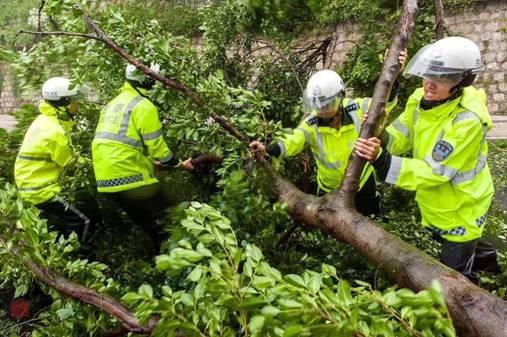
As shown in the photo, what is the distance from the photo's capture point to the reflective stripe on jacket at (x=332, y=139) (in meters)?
3.24

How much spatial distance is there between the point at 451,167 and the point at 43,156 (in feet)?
9.26

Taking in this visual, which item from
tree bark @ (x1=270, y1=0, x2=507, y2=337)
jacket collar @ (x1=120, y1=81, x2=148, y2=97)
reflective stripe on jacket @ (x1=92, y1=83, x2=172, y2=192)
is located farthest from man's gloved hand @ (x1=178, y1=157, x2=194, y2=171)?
tree bark @ (x1=270, y1=0, x2=507, y2=337)

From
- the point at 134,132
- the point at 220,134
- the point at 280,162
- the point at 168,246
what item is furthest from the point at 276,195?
the point at 134,132

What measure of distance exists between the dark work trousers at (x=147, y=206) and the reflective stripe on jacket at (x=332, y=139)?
128cm

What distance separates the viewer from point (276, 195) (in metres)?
3.01

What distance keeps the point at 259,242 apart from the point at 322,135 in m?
0.90

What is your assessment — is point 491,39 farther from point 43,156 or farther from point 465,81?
point 43,156

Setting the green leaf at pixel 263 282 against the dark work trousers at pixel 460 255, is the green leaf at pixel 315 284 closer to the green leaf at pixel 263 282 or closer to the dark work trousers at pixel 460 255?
the green leaf at pixel 263 282

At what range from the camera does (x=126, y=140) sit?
3658 millimetres

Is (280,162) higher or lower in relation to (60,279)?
higher

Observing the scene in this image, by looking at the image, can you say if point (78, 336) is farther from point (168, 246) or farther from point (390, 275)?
point (390, 275)

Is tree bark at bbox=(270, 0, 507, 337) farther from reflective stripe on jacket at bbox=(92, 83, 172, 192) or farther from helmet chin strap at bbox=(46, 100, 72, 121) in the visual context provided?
helmet chin strap at bbox=(46, 100, 72, 121)

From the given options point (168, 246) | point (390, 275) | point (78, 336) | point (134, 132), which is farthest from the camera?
point (134, 132)

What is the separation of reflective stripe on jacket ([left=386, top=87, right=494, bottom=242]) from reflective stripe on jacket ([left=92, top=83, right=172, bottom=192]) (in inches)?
72.2
